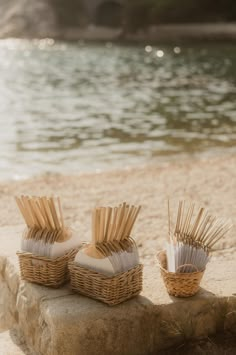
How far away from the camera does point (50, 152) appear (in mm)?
13500

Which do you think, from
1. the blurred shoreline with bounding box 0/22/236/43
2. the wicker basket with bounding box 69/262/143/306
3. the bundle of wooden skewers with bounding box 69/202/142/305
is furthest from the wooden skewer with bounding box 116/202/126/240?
the blurred shoreline with bounding box 0/22/236/43

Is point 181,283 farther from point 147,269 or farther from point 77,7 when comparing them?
point 77,7

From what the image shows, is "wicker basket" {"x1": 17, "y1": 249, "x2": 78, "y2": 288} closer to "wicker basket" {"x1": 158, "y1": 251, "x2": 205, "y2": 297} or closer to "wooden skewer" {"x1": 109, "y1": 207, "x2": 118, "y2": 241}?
"wooden skewer" {"x1": 109, "y1": 207, "x2": 118, "y2": 241}

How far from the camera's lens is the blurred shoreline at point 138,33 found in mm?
61219

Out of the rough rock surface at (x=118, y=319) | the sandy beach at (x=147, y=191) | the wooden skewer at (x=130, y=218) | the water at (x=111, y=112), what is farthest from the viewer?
the water at (x=111, y=112)

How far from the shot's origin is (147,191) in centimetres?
945

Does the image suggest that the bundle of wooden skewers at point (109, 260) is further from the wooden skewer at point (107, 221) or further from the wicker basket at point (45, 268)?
the wicker basket at point (45, 268)

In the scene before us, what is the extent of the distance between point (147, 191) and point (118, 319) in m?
5.90

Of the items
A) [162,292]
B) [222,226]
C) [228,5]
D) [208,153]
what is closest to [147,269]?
[162,292]

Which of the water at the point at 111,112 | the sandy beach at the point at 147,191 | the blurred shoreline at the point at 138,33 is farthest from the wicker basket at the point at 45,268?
the blurred shoreline at the point at 138,33

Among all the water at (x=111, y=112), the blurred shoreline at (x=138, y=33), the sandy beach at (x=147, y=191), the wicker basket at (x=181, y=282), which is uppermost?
the wicker basket at (x=181, y=282)

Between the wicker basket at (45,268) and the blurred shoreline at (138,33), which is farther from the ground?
the wicker basket at (45,268)

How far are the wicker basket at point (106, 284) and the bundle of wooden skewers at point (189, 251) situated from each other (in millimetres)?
209

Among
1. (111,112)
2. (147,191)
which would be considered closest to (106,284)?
(147,191)
